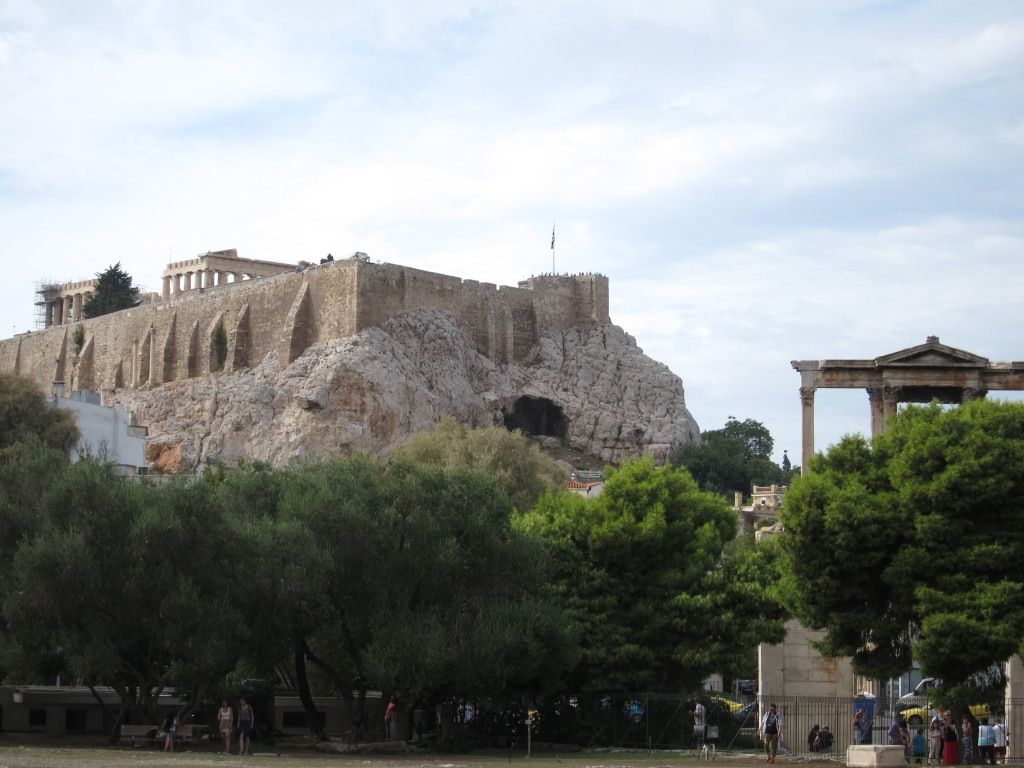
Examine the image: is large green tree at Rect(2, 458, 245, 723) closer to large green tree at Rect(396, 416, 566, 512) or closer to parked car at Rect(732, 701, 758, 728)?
parked car at Rect(732, 701, 758, 728)

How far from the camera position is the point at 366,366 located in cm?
7094

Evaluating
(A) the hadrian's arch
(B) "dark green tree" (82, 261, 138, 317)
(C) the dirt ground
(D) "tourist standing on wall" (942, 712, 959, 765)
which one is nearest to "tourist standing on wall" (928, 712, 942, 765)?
(D) "tourist standing on wall" (942, 712, 959, 765)

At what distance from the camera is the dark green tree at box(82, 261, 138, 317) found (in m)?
102

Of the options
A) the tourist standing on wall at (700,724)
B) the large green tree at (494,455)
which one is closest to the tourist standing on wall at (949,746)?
the tourist standing on wall at (700,724)

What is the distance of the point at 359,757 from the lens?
26.8 m

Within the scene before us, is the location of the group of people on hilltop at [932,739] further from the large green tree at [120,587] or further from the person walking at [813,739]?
the large green tree at [120,587]

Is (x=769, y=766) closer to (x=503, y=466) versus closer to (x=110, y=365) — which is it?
(x=503, y=466)

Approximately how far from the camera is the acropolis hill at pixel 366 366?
70938mm

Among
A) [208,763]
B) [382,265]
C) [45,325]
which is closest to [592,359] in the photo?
→ [382,265]

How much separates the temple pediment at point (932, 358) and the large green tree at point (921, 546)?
20.3 feet

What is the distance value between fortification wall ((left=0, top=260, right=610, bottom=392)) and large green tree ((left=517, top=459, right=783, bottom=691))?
41570 mm

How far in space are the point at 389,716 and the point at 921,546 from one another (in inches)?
407

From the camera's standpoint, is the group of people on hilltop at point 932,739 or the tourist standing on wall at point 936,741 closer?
the group of people on hilltop at point 932,739

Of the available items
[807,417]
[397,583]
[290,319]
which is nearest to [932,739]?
[807,417]
